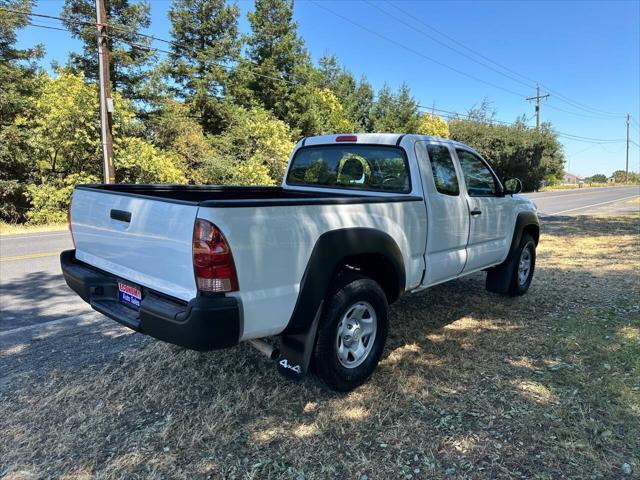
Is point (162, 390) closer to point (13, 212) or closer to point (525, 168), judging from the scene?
point (13, 212)

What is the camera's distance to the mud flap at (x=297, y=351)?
2.95 meters

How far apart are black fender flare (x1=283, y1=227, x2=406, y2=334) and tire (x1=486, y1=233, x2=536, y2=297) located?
2.92m

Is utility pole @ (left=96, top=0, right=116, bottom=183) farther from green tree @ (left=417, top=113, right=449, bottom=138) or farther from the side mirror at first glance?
green tree @ (left=417, top=113, right=449, bottom=138)

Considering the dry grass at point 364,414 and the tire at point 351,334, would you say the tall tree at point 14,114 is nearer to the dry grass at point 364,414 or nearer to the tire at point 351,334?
the dry grass at point 364,414

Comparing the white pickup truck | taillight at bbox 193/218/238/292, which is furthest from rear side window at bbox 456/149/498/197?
taillight at bbox 193/218/238/292

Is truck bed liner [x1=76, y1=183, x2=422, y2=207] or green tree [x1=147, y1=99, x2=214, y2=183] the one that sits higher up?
green tree [x1=147, y1=99, x2=214, y2=183]

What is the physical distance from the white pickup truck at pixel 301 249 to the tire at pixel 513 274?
631 mm

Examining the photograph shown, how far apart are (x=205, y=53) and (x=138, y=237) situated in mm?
27705

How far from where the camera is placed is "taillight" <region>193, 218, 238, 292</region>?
2.48m

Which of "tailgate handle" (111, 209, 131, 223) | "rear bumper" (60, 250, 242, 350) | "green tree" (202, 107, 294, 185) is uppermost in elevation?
"green tree" (202, 107, 294, 185)

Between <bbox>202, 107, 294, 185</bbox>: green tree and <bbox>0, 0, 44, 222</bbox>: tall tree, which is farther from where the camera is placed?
<bbox>202, 107, 294, 185</bbox>: green tree

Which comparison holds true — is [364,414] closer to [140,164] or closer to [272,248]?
[272,248]

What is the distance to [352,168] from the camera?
4.61m

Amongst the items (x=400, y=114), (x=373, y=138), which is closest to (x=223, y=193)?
(x=373, y=138)
